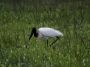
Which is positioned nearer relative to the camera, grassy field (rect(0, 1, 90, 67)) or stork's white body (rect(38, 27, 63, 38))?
grassy field (rect(0, 1, 90, 67))

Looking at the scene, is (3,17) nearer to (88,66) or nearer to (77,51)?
(77,51)

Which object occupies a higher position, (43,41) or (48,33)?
(48,33)

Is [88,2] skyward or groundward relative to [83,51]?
skyward

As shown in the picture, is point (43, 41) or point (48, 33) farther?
point (43, 41)

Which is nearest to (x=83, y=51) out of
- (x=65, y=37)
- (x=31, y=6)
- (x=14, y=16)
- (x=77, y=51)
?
(x=77, y=51)

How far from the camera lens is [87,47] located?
14141 millimetres

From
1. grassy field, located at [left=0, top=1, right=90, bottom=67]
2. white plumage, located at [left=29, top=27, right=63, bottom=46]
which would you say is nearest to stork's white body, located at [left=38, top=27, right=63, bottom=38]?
white plumage, located at [left=29, top=27, right=63, bottom=46]

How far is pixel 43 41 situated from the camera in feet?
53.6

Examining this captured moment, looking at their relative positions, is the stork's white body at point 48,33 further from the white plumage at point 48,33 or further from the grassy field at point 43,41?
the grassy field at point 43,41

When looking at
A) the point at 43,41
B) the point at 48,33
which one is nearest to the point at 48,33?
the point at 48,33

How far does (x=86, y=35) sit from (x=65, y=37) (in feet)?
5.39

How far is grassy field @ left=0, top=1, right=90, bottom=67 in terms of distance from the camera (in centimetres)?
1152

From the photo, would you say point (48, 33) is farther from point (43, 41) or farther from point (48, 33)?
point (43, 41)

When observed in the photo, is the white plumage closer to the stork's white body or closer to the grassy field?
the stork's white body
